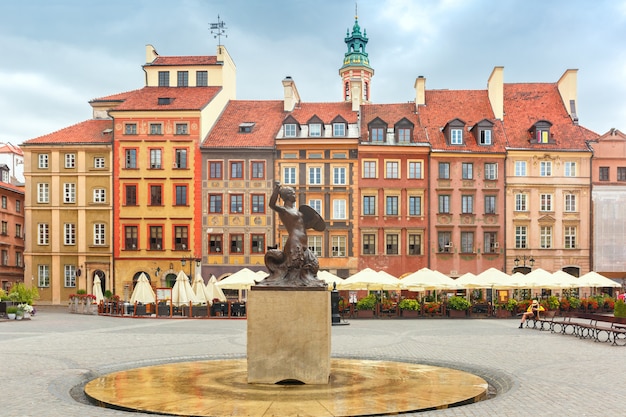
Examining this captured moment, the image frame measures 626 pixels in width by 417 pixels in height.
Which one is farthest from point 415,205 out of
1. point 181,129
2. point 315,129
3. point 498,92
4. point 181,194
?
point 181,129

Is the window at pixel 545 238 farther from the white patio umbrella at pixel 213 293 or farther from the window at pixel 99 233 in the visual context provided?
the window at pixel 99 233

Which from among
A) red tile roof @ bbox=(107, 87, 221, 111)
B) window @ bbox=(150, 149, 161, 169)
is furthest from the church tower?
window @ bbox=(150, 149, 161, 169)

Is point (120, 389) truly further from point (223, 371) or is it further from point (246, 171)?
point (246, 171)

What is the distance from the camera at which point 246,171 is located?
49156 mm

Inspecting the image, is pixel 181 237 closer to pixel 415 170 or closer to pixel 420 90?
pixel 415 170

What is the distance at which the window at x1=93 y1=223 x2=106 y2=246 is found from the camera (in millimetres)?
50031

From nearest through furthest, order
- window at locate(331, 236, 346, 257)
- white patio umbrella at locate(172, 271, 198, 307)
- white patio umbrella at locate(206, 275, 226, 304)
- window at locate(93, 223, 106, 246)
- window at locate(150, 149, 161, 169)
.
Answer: white patio umbrella at locate(172, 271, 198, 307) → white patio umbrella at locate(206, 275, 226, 304) → window at locate(331, 236, 346, 257) → window at locate(150, 149, 161, 169) → window at locate(93, 223, 106, 246)

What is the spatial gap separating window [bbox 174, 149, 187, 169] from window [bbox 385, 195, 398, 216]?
14.2 metres

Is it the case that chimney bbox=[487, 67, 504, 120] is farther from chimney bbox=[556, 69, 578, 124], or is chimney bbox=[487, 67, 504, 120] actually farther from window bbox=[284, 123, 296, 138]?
window bbox=[284, 123, 296, 138]

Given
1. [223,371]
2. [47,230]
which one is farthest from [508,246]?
[223,371]

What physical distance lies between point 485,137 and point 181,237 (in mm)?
22261

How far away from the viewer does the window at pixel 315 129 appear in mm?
49469

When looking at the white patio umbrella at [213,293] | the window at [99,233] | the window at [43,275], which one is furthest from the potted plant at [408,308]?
the window at [43,275]

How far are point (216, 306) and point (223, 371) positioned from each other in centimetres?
2179
